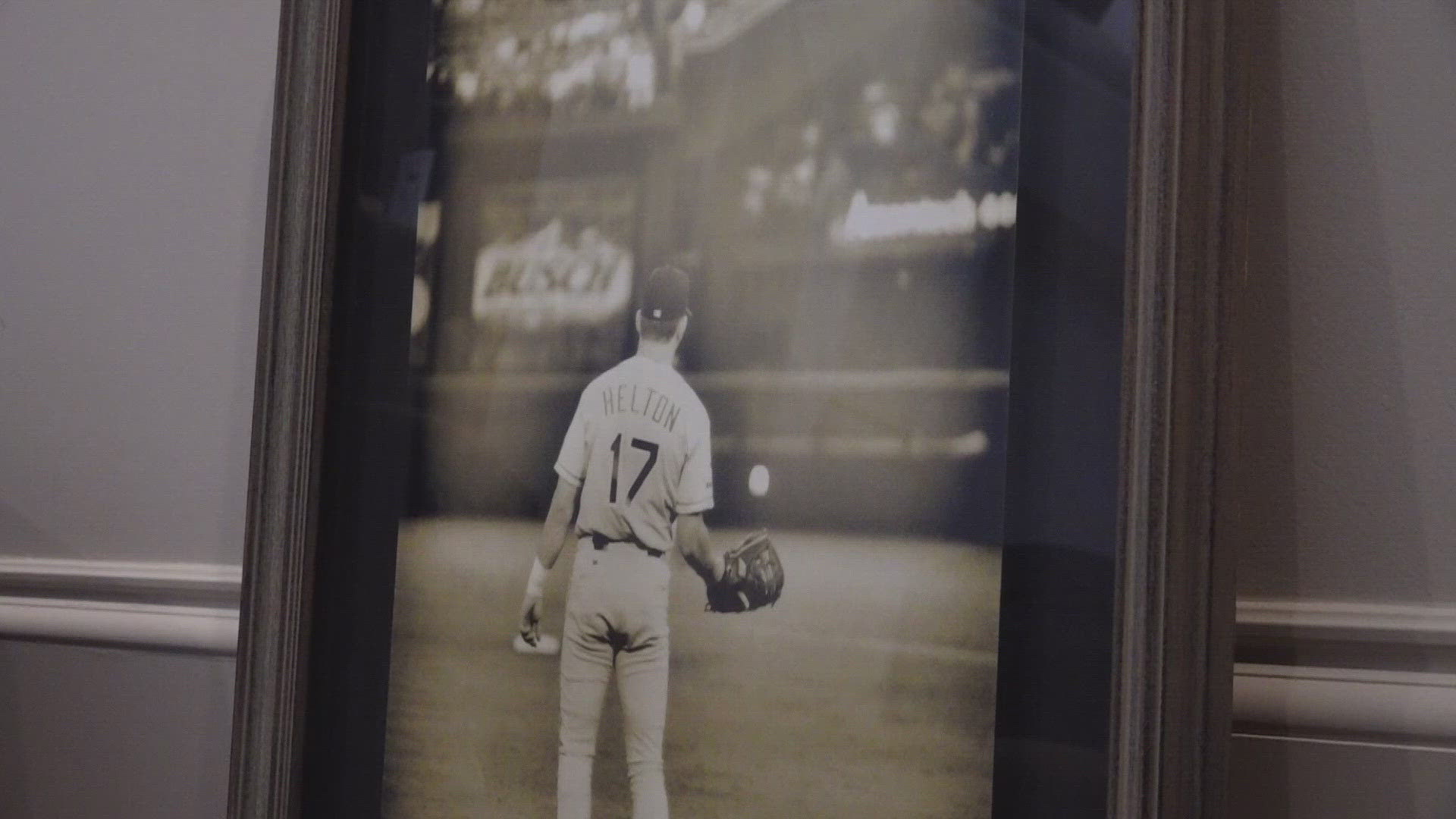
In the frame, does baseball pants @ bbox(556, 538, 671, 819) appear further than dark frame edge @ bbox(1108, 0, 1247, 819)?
Yes

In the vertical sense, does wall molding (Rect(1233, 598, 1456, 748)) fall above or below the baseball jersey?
below

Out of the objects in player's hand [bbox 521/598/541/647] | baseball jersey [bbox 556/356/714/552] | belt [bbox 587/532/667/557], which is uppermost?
baseball jersey [bbox 556/356/714/552]

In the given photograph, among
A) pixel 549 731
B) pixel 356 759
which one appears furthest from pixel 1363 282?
pixel 356 759

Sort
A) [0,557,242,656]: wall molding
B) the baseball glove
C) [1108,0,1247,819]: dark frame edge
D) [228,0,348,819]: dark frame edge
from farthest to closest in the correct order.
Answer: [0,557,242,656]: wall molding, [228,0,348,819]: dark frame edge, the baseball glove, [1108,0,1247,819]: dark frame edge

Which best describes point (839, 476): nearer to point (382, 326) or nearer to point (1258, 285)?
point (1258, 285)

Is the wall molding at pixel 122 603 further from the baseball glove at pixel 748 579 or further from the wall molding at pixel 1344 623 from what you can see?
the wall molding at pixel 1344 623

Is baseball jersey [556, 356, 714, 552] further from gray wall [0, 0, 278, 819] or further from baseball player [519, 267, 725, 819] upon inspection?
gray wall [0, 0, 278, 819]

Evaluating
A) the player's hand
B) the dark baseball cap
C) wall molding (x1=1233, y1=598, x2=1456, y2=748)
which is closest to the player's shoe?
the player's hand

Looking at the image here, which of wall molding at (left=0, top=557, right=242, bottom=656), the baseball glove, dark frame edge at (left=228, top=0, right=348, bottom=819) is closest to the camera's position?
the baseball glove
